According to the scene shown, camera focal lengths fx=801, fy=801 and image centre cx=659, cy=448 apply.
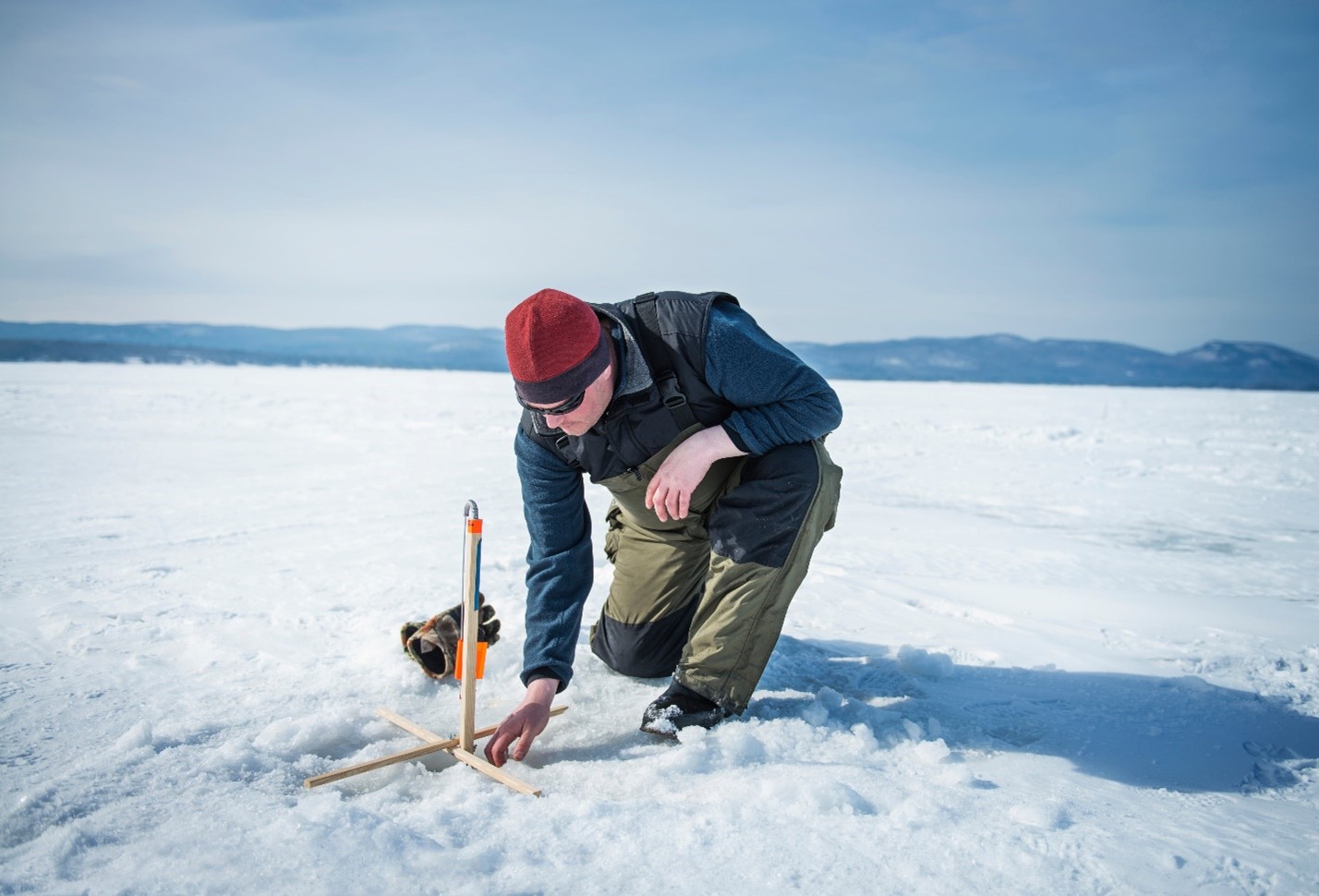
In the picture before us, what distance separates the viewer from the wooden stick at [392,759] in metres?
1.61

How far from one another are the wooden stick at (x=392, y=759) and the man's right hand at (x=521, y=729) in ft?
0.14

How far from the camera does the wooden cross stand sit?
5.37 ft

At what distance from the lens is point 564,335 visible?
1.63 metres

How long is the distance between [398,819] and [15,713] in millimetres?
1135

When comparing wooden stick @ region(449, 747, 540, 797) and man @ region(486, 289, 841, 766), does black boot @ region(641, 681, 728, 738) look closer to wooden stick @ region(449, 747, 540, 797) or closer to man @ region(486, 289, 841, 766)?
man @ region(486, 289, 841, 766)

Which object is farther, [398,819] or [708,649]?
[708,649]

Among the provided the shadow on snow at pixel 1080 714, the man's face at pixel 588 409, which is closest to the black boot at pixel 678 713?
the shadow on snow at pixel 1080 714

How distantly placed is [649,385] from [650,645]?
843 millimetres

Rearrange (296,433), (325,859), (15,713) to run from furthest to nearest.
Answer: (296,433)
(15,713)
(325,859)

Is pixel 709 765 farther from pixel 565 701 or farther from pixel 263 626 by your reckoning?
pixel 263 626

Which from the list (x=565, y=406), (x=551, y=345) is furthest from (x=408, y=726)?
(x=551, y=345)

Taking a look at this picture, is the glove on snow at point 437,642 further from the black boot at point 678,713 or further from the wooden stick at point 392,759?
the black boot at point 678,713

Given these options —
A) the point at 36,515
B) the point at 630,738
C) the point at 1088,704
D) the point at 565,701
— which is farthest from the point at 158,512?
the point at 1088,704

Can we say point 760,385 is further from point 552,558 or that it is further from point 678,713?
point 678,713
